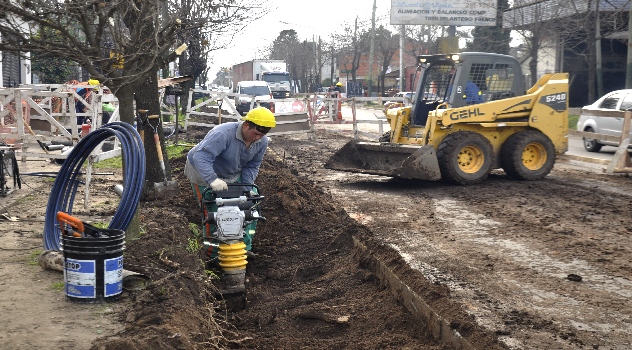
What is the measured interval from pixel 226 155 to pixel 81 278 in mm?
2529

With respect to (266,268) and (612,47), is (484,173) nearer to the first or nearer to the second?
(266,268)

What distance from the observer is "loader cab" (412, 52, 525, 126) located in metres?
13.5

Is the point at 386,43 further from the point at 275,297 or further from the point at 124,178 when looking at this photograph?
the point at 124,178

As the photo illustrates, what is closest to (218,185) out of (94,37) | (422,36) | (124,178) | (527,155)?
(124,178)

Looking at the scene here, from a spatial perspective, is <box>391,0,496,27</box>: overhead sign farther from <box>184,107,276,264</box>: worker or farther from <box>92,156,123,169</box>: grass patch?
<box>184,107,276,264</box>: worker

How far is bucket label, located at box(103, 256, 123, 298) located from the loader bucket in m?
7.49

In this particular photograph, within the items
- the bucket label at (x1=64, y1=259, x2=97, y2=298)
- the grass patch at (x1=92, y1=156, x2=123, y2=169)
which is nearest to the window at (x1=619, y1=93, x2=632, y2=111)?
the grass patch at (x1=92, y1=156, x2=123, y2=169)

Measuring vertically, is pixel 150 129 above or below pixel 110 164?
above

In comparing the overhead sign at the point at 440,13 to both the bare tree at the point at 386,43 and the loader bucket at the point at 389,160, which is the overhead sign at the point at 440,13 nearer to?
the bare tree at the point at 386,43

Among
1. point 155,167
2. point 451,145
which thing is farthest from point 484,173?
point 155,167

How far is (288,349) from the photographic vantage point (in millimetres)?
5566

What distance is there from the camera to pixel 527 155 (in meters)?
13.8

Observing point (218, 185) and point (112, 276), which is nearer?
point (112, 276)

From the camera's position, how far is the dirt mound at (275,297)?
16.9 ft
